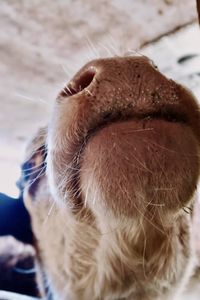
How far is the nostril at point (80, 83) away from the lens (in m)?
0.78

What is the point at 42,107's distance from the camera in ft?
2.79

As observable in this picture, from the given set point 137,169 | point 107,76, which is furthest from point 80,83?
point 137,169

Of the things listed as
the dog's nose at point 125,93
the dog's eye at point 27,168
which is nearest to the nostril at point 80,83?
the dog's nose at point 125,93

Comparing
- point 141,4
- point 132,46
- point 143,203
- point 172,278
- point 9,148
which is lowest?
point 172,278

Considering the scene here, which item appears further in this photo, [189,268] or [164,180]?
[189,268]

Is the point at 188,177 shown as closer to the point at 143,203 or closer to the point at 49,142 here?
the point at 143,203

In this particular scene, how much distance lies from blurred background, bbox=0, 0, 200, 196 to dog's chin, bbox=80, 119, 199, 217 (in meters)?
0.13

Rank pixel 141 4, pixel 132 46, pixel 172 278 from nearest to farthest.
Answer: pixel 172 278, pixel 132 46, pixel 141 4

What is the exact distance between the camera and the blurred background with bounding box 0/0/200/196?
851mm

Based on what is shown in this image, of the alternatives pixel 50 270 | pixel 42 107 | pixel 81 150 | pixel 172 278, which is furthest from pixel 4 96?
pixel 172 278

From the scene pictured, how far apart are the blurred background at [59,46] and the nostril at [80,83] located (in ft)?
0.18

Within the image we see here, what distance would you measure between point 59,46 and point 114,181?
1.03 feet

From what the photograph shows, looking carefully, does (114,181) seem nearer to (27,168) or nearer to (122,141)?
(122,141)

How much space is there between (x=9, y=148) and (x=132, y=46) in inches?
12.7
